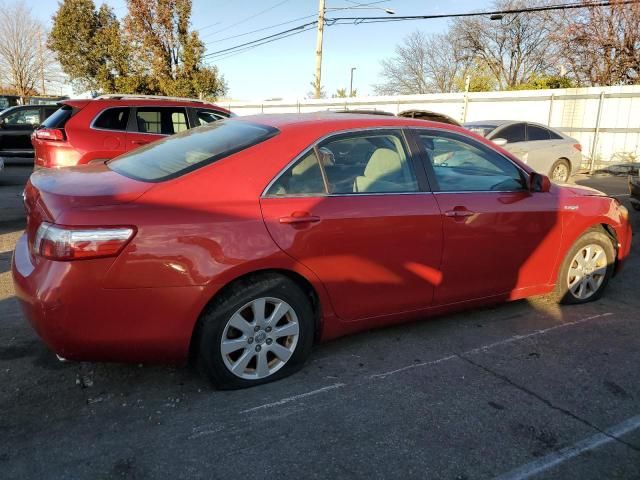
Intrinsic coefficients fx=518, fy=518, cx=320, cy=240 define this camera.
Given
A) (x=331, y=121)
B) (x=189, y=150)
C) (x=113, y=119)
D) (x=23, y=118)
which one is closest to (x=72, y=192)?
(x=189, y=150)

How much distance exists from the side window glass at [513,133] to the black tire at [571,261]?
6.62 m

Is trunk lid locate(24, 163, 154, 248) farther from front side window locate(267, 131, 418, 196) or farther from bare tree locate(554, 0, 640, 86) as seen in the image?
bare tree locate(554, 0, 640, 86)

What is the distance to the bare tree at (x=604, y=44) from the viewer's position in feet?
66.4

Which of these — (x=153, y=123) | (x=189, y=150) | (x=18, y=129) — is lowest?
(x=18, y=129)

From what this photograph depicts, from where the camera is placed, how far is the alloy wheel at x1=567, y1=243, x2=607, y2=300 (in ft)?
14.3

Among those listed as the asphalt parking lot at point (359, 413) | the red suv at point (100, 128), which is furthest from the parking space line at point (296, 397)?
the red suv at point (100, 128)

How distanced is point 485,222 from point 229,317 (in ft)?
6.37

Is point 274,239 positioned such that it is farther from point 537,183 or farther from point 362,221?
point 537,183

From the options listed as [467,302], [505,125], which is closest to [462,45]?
[505,125]

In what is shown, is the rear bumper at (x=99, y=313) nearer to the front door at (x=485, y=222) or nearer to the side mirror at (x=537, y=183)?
the front door at (x=485, y=222)

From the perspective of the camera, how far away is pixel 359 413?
9.26ft

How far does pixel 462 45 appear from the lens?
40250 millimetres

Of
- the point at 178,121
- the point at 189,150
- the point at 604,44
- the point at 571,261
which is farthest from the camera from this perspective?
the point at 604,44

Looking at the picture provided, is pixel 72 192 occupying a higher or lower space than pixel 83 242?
higher
